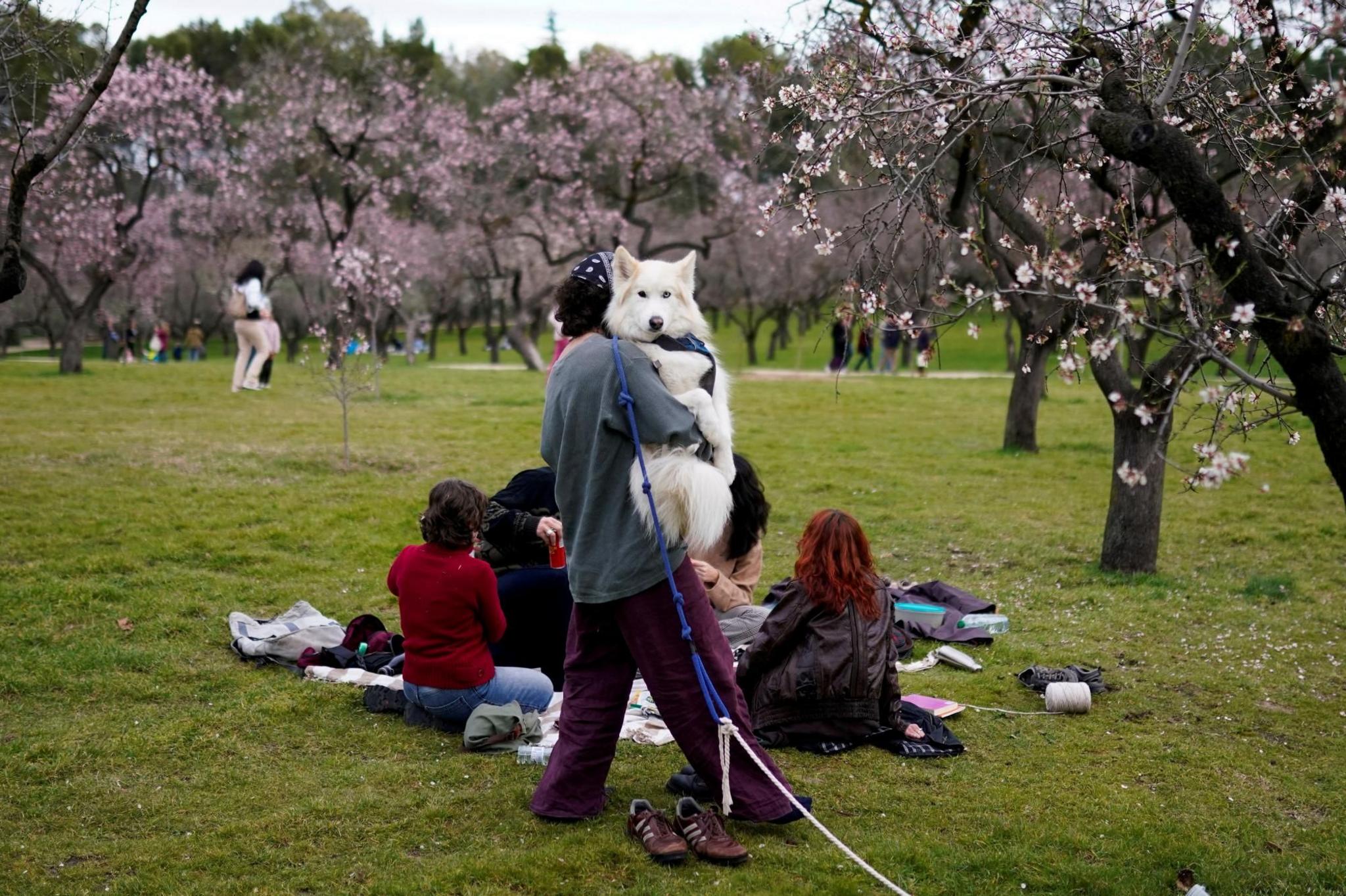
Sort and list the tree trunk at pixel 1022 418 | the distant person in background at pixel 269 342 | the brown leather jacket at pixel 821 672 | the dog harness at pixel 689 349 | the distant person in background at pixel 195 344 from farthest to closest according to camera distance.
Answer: the distant person in background at pixel 195 344, the distant person in background at pixel 269 342, the tree trunk at pixel 1022 418, the brown leather jacket at pixel 821 672, the dog harness at pixel 689 349

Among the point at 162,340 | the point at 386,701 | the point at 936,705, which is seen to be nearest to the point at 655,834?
the point at 386,701

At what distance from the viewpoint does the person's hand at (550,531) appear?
5.93 metres

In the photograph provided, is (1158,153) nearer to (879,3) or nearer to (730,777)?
(730,777)

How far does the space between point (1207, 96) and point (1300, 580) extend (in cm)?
601

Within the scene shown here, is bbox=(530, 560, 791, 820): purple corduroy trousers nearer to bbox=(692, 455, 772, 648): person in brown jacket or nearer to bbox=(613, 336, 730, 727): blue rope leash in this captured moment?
bbox=(613, 336, 730, 727): blue rope leash

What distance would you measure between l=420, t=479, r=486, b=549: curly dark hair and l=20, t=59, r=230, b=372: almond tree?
24.4 metres

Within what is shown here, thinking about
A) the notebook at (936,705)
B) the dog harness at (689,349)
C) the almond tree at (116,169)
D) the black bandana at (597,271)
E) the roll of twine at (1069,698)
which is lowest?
the notebook at (936,705)

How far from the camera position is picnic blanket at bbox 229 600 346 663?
22.3ft

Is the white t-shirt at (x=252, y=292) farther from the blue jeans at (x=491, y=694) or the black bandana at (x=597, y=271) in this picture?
the black bandana at (x=597, y=271)

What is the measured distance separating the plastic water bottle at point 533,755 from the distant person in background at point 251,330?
14.1 metres

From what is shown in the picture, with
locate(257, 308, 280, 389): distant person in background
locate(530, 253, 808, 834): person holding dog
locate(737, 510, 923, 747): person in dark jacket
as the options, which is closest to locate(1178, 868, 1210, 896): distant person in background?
locate(530, 253, 808, 834): person holding dog

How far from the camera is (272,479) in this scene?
40.3 feet

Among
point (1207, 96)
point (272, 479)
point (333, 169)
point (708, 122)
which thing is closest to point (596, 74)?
point (708, 122)

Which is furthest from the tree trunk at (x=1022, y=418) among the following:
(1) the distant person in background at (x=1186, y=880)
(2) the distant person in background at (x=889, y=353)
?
(2) the distant person in background at (x=889, y=353)
